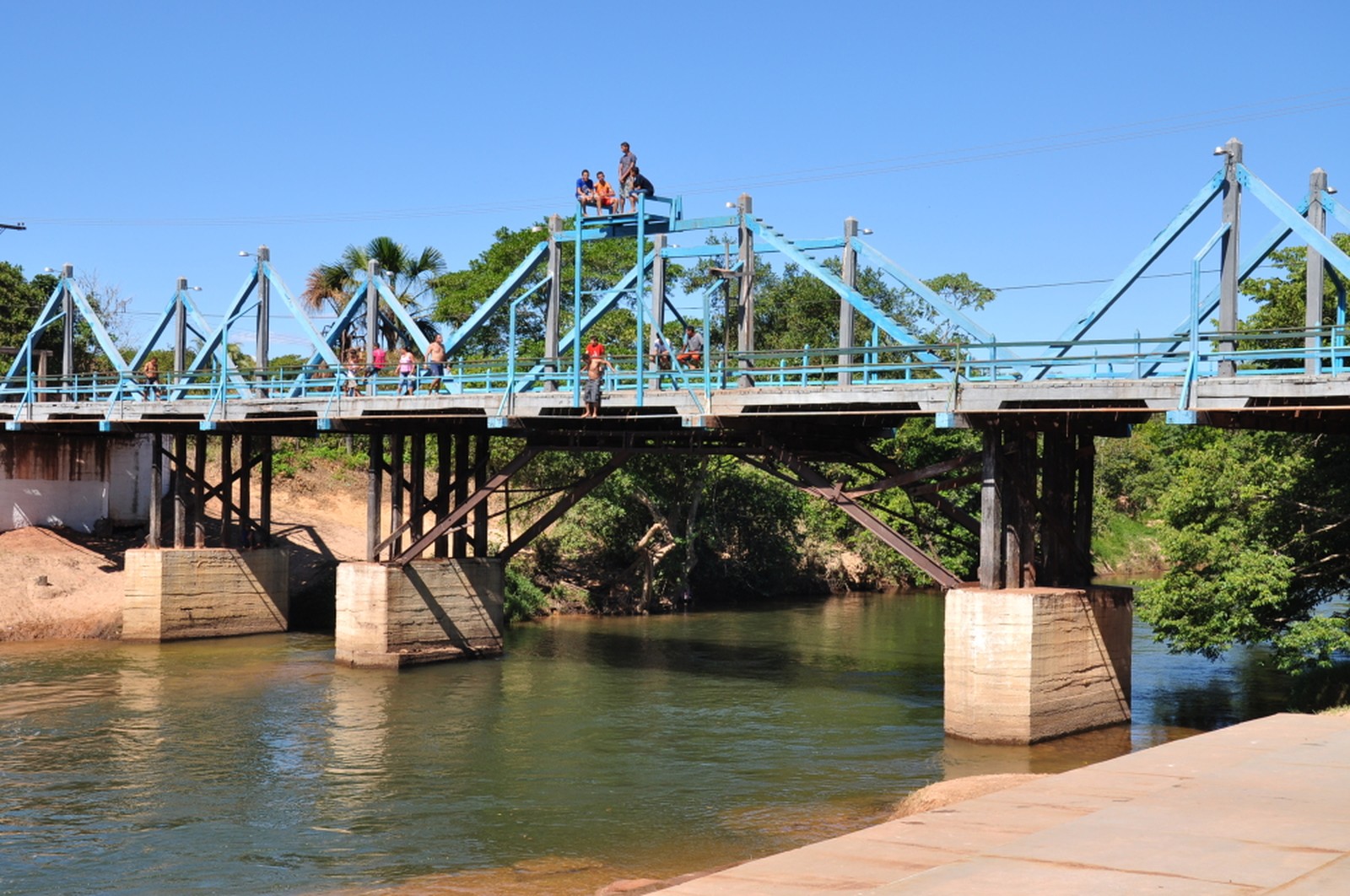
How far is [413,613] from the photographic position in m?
32.7

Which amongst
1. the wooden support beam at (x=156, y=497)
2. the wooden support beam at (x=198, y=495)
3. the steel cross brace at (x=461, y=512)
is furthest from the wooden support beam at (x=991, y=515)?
the wooden support beam at (x=156, y=497)

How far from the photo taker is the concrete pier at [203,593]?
1463 inches

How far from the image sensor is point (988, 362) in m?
22.7

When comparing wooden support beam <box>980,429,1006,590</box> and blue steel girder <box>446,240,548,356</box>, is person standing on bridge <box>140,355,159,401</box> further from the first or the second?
wooden support beam <box>980,429,1006,590</box>

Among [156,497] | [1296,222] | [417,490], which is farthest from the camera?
[156,497]

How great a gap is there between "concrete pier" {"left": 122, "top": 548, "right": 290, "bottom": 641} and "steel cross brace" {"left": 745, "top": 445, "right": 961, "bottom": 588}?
60.1ft

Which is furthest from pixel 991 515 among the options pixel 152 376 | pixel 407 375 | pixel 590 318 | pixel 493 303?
pixel 152 376

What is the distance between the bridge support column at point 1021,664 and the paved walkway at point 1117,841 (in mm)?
7790

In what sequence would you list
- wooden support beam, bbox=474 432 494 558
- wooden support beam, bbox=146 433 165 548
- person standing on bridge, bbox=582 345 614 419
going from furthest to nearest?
wooden support beam, bbox=146 433 165 548 → wooden support beam, bbox=474 432 494 558 → person standing on bridge, bbox=582 345 614 419

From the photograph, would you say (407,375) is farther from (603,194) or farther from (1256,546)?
(1256,546)

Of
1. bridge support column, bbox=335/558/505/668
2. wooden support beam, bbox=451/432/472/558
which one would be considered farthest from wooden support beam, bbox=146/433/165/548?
wooden support beam, bbox=451/432/472/558

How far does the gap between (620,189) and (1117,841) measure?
→ 73.3 ft

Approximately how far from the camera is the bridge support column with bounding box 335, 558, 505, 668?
3209 centimetres

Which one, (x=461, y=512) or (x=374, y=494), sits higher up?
(x=374, y=494)
